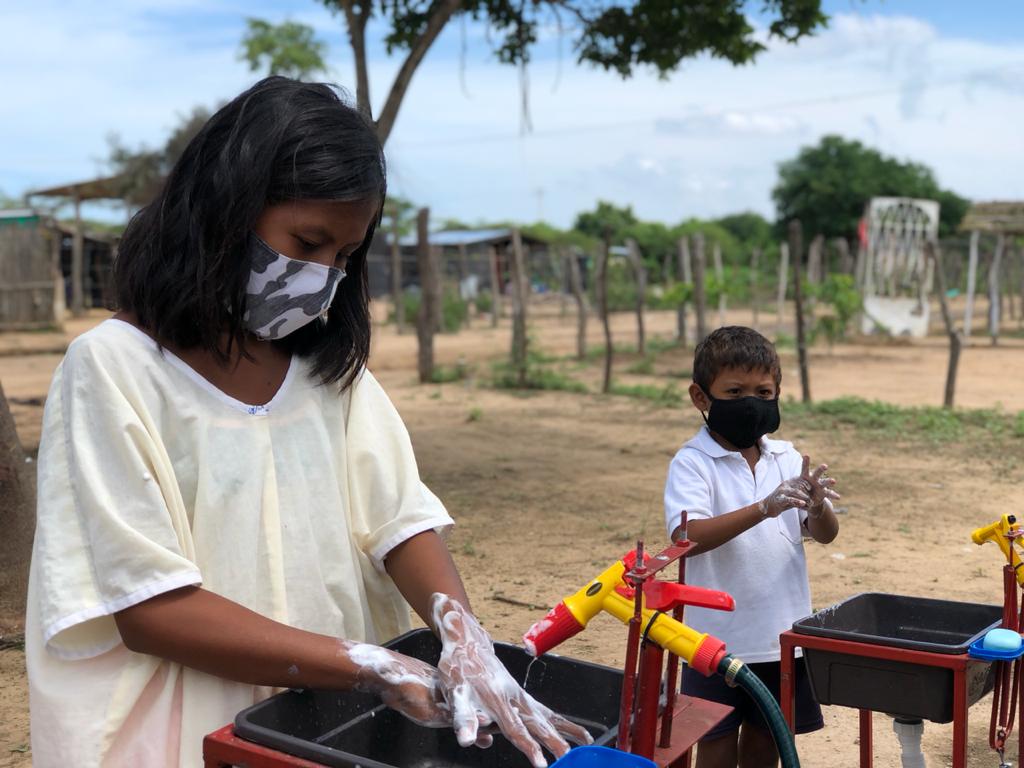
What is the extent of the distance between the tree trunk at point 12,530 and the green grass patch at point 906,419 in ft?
21.3

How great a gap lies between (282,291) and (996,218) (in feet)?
73.2

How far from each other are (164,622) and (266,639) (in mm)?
130

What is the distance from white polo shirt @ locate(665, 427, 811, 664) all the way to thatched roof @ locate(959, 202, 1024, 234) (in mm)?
18436

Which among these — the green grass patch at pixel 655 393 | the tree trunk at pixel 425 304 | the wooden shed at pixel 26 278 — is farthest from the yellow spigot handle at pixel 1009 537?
the wooden shed at pixel 26 278

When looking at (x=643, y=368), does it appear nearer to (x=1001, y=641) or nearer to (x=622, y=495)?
(x=622, y=495)

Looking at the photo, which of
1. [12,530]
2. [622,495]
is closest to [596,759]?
[12,530]

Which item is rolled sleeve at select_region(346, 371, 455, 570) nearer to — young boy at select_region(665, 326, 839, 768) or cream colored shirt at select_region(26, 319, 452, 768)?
cream colored shirt at select_region(26, 319, 452, 768)

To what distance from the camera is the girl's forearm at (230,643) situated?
4.61 feet

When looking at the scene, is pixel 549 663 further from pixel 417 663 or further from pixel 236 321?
pixel 236 321

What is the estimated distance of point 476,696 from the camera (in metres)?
1.42

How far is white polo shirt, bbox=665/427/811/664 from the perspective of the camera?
2.57 m

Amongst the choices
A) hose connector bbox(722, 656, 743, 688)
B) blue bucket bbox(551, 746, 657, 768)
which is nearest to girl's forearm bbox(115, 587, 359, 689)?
blue bucket bbox(551, 746, 657, 768)

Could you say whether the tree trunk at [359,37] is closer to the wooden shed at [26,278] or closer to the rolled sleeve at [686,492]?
the rolled sleeve at [686,492]

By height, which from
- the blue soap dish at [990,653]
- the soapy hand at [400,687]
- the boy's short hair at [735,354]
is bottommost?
the blue soap dish at [990,653]
